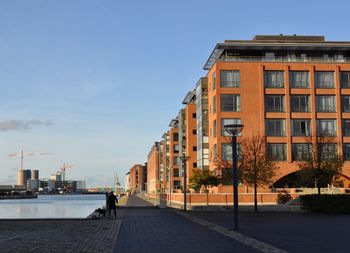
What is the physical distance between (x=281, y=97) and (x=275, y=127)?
4054mm

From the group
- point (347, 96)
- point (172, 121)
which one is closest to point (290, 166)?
point (347, 96)

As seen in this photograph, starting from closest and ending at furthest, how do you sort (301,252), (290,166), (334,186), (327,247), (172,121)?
(301,252)
(327,247)
(334,186)
(290,166)
(172,121)

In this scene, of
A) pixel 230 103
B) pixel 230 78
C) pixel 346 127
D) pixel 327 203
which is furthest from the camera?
pixel 346 127

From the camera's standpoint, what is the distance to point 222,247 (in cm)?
1484

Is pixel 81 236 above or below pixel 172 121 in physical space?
below

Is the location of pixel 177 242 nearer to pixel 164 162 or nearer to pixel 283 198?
pixel 283 198

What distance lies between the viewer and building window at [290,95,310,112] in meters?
69.0

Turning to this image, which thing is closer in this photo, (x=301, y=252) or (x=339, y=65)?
(x=301, y=252)

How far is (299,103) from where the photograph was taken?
69.2 metres

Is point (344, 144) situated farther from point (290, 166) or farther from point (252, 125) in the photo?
point (252, 125)

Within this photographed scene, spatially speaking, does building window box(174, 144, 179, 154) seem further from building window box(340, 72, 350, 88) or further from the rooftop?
building window box(340, 72, 350, 88)

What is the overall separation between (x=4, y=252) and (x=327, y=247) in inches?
345

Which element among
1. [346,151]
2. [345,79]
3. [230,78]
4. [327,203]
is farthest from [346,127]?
[327,203]

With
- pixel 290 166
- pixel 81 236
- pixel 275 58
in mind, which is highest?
pixel 275 58
